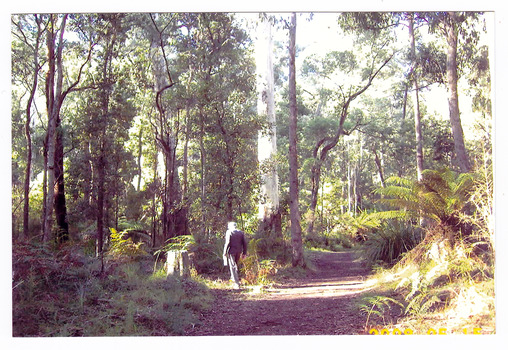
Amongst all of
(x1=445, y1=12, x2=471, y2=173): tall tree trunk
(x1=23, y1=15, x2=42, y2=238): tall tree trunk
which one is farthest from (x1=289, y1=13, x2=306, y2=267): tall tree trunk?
(x1=23, y1=15, x2=42, y2=238): tall tree trunk

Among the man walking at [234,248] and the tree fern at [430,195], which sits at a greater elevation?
the tree fern at [430,195]

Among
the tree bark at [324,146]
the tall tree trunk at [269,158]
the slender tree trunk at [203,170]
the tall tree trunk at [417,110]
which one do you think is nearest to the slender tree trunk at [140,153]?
the slender tree trunk at [203,170]

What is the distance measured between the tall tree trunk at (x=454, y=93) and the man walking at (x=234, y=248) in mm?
3283

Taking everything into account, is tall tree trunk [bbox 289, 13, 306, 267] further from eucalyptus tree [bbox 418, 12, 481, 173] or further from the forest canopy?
eucalyptus tree [bbox 418, 12, 481, 173]

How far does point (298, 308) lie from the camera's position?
5.09 m

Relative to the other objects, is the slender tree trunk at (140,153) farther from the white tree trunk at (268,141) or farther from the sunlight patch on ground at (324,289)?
the sunlight patch on ground at (324,289)

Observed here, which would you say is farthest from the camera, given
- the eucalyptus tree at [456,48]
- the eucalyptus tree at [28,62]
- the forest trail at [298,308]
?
the eucalyptus tree at [456,48]

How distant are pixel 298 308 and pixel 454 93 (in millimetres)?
3599

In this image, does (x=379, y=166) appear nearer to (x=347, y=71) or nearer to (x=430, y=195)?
(x=430, y=195)

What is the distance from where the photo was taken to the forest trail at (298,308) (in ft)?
14.4

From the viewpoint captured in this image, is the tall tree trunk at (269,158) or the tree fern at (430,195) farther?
the tall tree trunk at (269,158)

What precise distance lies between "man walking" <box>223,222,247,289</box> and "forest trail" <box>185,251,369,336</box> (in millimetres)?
299

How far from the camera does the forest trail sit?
4387 mm

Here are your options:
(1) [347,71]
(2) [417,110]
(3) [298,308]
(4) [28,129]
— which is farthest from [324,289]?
(4) [28,129]
